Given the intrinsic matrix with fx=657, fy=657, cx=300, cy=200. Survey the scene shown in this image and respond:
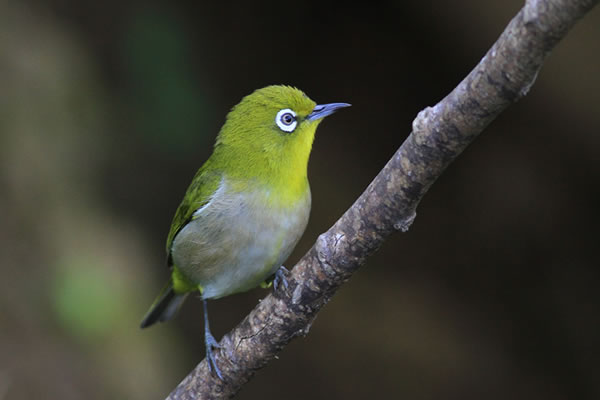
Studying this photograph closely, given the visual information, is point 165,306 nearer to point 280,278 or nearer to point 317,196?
point 280,278

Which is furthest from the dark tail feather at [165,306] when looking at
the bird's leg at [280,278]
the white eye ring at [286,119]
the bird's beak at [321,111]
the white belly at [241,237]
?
the bird's beak at [321,111]

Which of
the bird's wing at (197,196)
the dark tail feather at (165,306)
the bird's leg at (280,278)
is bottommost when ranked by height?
the dark tail feather at (165,306)

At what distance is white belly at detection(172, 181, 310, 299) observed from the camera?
4.18 meters

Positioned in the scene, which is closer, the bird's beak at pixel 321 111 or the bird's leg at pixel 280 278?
the bird's leg at pixel 280 278

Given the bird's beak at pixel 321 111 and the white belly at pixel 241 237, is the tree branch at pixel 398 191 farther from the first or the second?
the bird's beak at pixel 321 111

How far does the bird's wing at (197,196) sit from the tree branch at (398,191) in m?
1.13

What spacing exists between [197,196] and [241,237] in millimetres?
654

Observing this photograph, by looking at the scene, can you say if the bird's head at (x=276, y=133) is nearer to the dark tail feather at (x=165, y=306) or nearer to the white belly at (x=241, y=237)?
the white belly at (x=241, y=237)

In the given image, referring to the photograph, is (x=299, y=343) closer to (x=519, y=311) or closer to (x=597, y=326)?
(x=519, y=311)

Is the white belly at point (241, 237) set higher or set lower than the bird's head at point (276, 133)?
lower

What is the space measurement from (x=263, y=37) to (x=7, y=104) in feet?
9.20

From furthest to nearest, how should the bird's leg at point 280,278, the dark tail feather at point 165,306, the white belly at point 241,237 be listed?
the dark tail feather at point 165,306 < the white belly at point 241,237 < the bird's leg at point 280,278

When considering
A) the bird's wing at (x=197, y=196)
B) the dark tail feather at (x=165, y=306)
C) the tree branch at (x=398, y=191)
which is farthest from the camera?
the dark tail feather at (x=165, y=306)

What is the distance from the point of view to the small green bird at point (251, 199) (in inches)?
165
